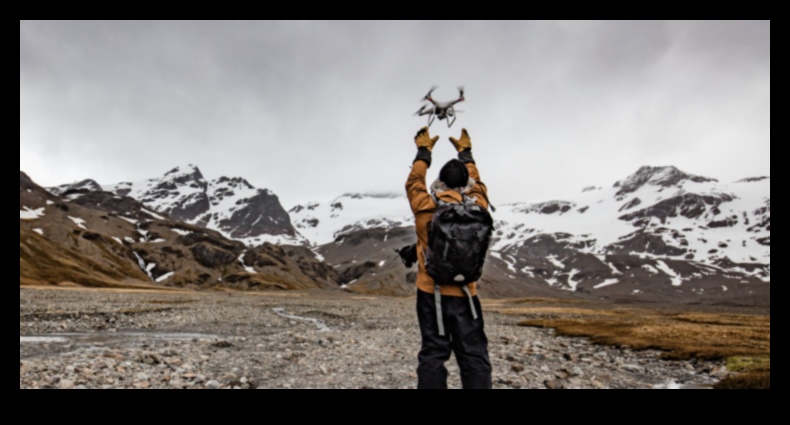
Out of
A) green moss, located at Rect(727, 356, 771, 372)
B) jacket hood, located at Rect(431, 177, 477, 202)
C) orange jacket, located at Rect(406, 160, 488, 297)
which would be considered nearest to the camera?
orange jacket, located at Rect(406, 160, 488, 297)

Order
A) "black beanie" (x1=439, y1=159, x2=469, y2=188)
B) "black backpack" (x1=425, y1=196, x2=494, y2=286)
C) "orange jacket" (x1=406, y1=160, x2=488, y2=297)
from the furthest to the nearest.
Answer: "black beanie" (x1=439, y1=159, x2=469, y2=188) < "orange jacket" (x1=406, y1=160, x2=488, y2=297) < "black backpack" (x1=425, y1=196, x2=494, y2=286)

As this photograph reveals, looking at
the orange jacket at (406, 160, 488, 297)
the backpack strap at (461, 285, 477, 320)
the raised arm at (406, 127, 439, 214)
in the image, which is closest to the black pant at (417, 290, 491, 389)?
the backpack strap at (461, 285, 477, 320)

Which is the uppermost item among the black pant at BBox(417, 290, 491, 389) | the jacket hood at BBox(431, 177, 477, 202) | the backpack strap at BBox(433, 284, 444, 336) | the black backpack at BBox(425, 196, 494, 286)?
the jacket hood at BBox(431, 177, 477, 202)

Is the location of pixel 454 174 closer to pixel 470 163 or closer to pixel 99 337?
pixel 470 163

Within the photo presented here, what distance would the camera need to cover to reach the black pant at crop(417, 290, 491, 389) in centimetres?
594

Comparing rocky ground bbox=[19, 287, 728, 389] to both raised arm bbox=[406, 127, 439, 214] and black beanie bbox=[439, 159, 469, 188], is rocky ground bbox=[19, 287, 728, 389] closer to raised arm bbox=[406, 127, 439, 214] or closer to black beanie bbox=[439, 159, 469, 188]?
raised arm bbox=[406, 127, 439, 214]

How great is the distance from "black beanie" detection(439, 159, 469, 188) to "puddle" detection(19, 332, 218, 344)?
24.4 metres

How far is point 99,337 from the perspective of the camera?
26828 mm

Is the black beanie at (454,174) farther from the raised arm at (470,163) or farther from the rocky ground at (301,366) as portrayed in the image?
the rocky ground at (301,366)

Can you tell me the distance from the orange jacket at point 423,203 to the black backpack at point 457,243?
0.21m
